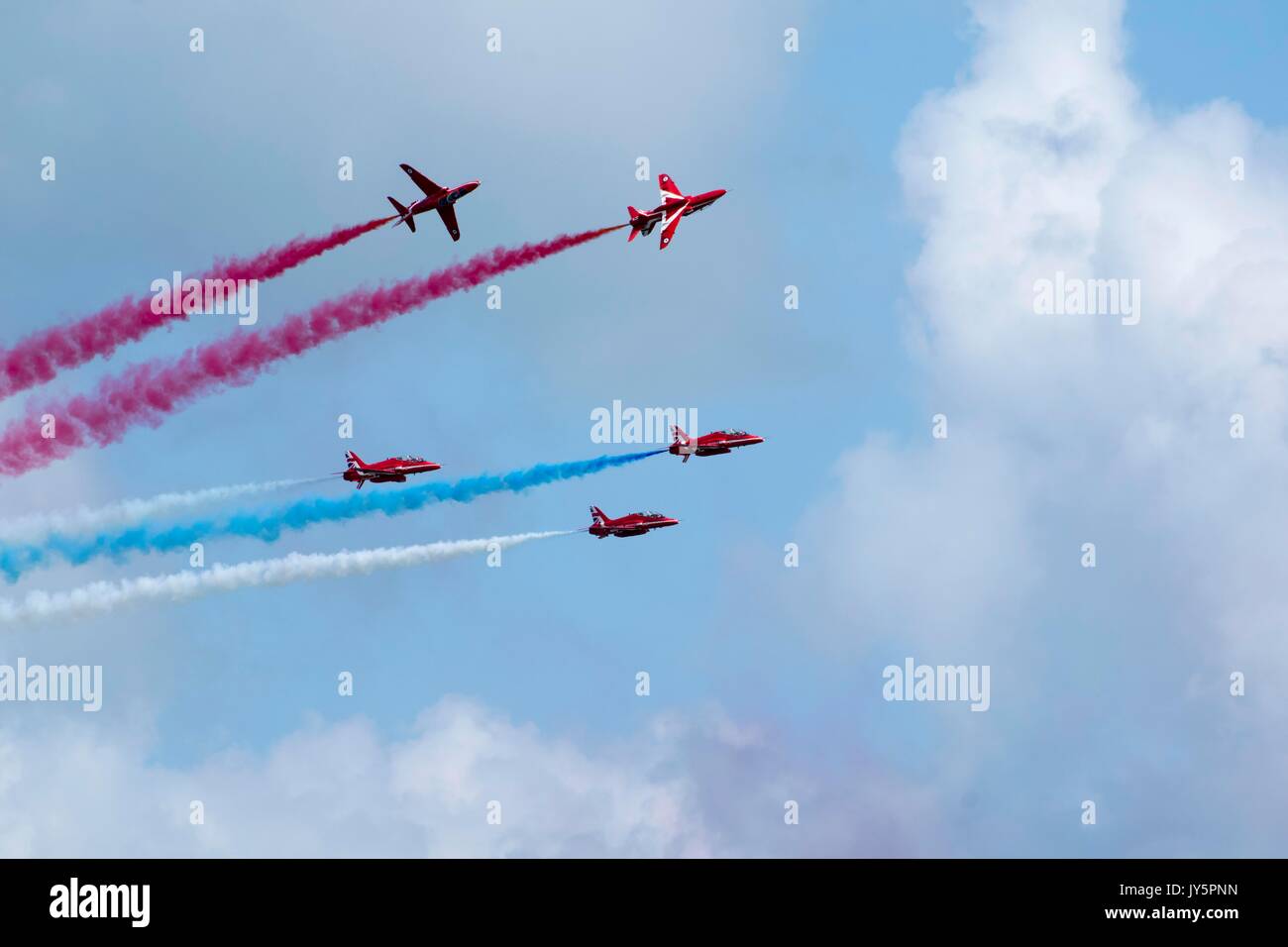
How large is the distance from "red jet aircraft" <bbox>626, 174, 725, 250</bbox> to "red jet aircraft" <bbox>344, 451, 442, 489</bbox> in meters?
15.7

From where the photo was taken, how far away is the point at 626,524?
558 feet

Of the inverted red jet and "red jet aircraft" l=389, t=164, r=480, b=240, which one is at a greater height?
"red jet aircraft" l=389, t=164, r=480, b=240

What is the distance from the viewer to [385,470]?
545 ft

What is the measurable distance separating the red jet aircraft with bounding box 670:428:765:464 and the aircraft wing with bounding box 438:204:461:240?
14364mm

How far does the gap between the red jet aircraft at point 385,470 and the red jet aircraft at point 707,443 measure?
40.0ft

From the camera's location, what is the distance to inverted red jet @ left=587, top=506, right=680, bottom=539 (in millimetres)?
169250

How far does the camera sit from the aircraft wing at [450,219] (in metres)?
164

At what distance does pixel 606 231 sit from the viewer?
16150 cm

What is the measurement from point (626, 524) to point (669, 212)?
16.0m
